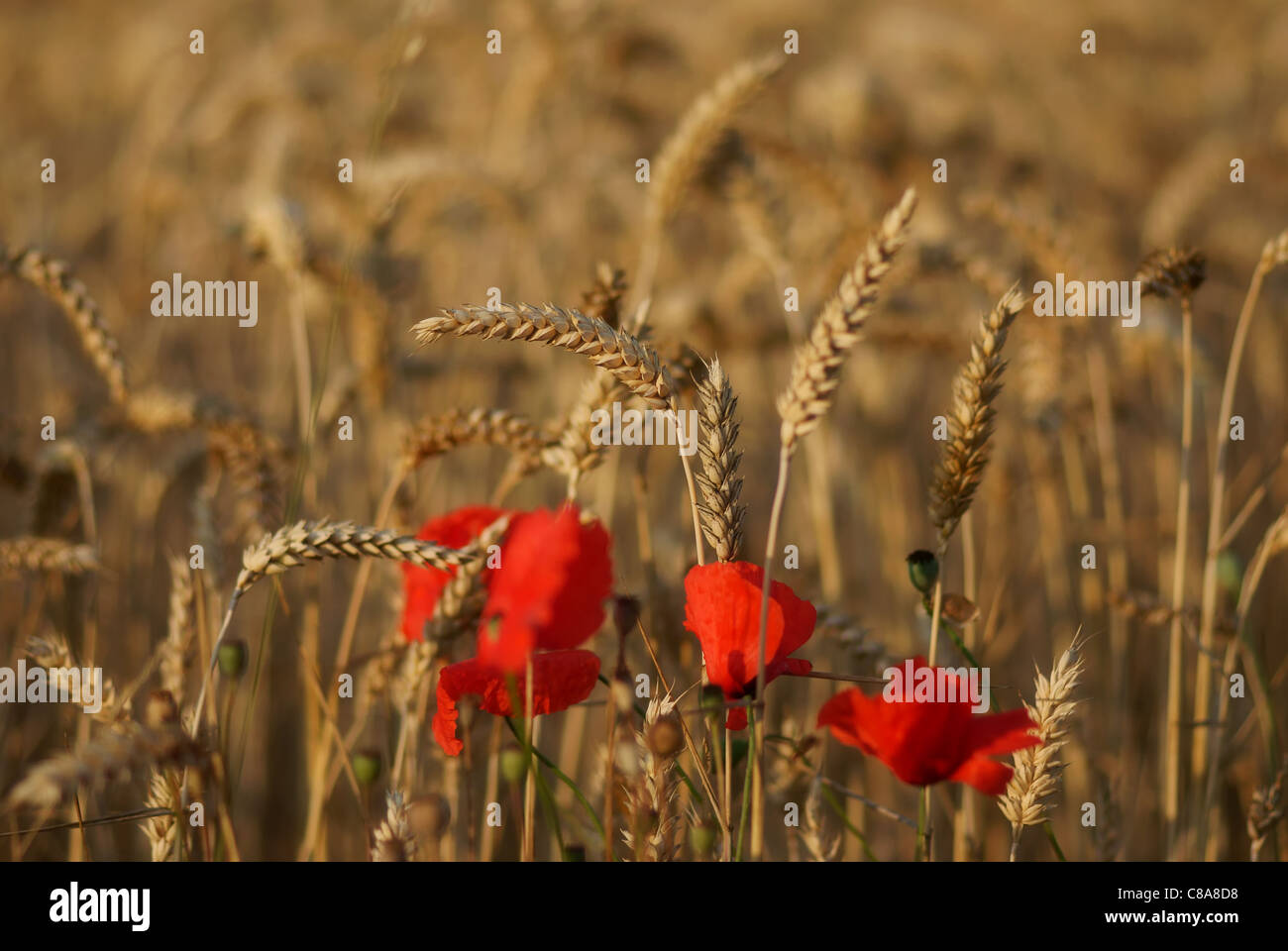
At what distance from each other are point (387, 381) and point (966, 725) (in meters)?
1.34

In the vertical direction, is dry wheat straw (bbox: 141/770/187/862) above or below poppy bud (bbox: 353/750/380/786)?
below

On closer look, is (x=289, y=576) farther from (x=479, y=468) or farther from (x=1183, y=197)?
(x=1183, y=197)

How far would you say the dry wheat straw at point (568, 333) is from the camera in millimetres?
829

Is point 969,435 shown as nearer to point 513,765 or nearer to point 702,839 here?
point 702,839

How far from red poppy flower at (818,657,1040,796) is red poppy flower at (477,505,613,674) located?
23 cm

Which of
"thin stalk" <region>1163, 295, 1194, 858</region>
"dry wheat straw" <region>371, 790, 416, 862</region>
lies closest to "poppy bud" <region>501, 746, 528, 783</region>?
"dry wheat straw" <region>371, 790, 416, 862</region>

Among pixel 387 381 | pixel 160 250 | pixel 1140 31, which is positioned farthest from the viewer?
pixel 1140 31

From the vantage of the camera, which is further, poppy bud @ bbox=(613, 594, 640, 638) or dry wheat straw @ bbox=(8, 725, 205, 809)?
poppy bud @ bbox=(613, 594, 640, 638)

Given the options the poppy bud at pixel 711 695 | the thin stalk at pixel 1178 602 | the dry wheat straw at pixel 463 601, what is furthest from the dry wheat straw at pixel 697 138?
the poppy bud at pixel 711 695

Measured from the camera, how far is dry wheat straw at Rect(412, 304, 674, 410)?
83cm

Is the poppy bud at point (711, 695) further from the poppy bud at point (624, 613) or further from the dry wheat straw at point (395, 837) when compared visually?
the dry wheat straw at point (395, 837)

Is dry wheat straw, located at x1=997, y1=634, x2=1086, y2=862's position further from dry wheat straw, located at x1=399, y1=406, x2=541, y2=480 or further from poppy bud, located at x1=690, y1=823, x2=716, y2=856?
dry wheat straw, located at x1=399, y1=406, x2=541, y2=480
